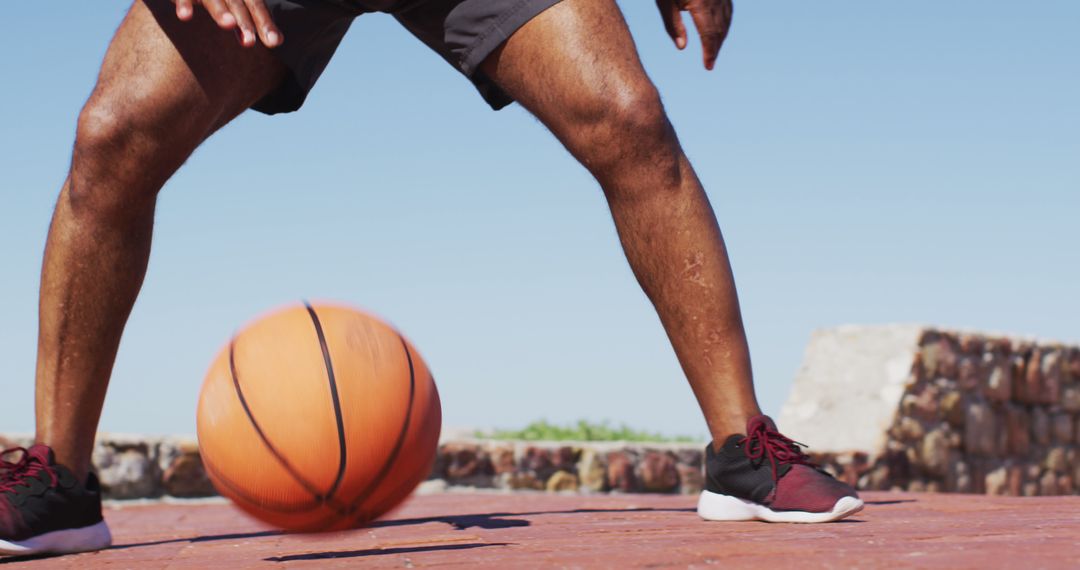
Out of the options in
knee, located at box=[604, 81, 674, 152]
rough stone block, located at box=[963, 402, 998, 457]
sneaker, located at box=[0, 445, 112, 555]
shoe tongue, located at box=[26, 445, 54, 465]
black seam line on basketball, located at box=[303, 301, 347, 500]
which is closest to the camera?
black seam line on basketball, located at box=[303, 301, 347, 500]

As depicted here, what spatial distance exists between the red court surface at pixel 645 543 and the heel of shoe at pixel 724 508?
3.7 inches

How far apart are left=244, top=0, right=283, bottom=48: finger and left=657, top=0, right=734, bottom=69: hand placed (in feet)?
3.93

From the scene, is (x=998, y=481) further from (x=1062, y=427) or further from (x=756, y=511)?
(x=756, y=511)

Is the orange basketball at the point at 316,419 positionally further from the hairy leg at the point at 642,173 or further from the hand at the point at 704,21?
the hand at the point at 704,21

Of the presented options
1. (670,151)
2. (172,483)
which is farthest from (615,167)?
(172,483)

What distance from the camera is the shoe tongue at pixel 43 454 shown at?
132 inches

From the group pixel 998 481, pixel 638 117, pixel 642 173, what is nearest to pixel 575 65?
pixel 638 117

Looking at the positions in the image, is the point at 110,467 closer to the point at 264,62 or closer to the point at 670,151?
the point at 264,62

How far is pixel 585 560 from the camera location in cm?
242

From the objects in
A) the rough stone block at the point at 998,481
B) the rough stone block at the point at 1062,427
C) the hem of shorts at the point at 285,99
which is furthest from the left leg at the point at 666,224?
the rough stone block at the point at 1062,427

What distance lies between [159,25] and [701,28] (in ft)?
5.10

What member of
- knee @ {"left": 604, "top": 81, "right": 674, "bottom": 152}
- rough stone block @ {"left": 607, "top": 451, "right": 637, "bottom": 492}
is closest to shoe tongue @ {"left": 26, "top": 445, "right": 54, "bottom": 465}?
knee @ {"left": 604, "top": 81, "right": 674, "bottom": 152}

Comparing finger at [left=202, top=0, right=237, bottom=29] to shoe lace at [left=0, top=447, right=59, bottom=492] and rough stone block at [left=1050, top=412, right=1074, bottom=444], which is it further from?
rough stone block at [left=1050, top=412, right=1074, bottom=444]

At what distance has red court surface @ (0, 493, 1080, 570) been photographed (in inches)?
93.8
